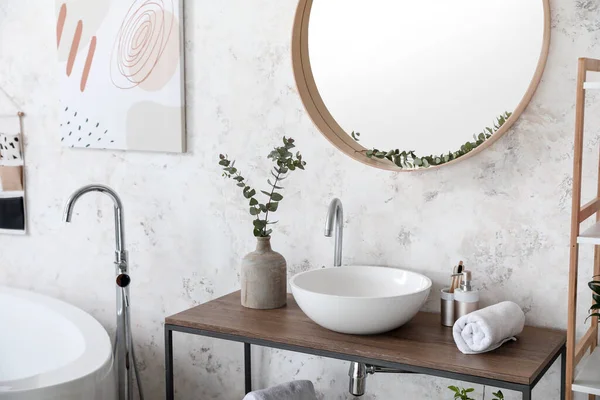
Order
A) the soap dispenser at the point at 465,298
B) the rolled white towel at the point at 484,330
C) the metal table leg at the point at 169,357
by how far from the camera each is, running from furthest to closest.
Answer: the metal table leg at the point at 169,357, the soap dispenser at the point at 465,298, the rolled white towel at the point at 484,330

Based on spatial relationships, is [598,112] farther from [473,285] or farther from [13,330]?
[13,330]

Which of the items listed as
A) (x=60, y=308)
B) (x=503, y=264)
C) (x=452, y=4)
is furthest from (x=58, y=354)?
(x=452, y=4)

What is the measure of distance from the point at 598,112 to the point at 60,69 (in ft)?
6.23

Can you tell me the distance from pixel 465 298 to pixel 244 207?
2.79ft

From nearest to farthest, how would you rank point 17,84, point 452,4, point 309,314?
point 309,314
point 452,4
point 17,84

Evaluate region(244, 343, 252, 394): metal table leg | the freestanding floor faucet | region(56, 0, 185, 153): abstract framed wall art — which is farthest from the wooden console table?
region(56, 0, 185, 153): abstract framed wall art

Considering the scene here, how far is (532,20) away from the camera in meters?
1.99

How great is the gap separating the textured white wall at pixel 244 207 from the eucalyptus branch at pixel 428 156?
4 cm

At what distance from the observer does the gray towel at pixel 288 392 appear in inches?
82.3

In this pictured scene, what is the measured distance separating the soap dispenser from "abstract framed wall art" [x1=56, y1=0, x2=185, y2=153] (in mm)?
1095

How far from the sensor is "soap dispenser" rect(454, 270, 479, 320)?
6.57 feet

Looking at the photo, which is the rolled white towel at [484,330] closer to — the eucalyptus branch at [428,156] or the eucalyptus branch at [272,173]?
the eucalyptus branch at [428,156]

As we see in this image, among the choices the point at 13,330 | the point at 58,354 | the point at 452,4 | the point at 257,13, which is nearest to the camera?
the point at 452,4

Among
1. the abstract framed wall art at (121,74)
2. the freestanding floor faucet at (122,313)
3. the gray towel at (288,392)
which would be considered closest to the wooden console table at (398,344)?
the gray towel at (288,392)
